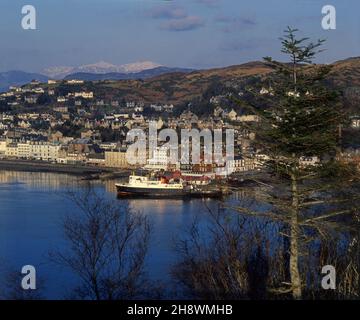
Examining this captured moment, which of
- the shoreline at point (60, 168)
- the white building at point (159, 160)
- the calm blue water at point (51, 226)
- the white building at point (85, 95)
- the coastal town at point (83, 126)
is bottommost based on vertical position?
the calm blue water at point (51, 226)

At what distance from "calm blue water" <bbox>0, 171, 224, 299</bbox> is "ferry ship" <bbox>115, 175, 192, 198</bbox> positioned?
199mm

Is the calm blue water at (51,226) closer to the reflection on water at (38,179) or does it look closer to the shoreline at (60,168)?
the reflection on water at (38,179)

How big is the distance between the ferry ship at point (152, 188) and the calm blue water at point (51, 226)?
199mm

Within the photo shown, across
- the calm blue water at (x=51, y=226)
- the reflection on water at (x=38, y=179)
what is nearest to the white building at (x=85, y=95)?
the reflection on water at (x=38, y=179)

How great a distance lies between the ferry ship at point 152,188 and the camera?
923cm

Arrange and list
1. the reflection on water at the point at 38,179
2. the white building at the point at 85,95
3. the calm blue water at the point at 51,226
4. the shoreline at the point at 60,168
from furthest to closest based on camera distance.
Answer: the white building at the point at 85,95 < the shoreline at the point at 60,168 < the reflection on water at the point at 38,179 < the calm blue water at the point at 51,226

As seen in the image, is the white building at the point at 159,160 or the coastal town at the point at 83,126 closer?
the white building at the point at 159,160

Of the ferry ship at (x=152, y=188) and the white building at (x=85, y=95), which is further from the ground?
the white building at (x=85, y=95)

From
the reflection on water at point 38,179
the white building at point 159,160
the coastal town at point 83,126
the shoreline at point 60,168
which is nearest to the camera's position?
the reflection on water at point 38,179

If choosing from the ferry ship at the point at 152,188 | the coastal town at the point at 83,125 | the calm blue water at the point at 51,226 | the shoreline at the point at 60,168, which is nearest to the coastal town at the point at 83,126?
the coastal town at the point at 83,125

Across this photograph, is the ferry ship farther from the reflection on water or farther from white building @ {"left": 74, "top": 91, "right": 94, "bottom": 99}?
white building @ {"left": 74, "top": 91, "right": 94, "bottom": 99}

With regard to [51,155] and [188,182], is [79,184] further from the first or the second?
[51,155]
